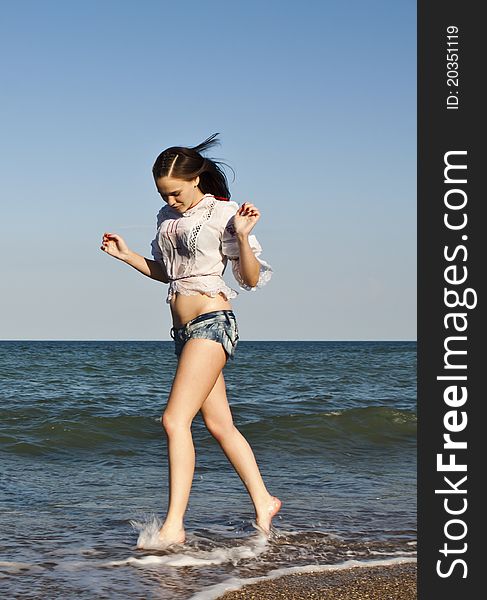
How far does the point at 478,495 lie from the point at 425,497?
0.20 m

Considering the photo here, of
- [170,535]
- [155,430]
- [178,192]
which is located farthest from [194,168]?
[155,430]

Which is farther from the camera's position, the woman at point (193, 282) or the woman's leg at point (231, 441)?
the woman's leg at point (231, 441)

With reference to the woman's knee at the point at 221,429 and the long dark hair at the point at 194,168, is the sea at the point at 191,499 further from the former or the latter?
the long dark hair at the point at 194,168

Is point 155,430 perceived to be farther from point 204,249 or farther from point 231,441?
point 204,249

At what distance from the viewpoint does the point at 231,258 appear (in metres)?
4.45

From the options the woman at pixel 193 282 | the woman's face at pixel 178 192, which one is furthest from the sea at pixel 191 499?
the woman's face at pixel 178 192

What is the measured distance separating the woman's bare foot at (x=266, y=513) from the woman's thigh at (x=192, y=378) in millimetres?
658

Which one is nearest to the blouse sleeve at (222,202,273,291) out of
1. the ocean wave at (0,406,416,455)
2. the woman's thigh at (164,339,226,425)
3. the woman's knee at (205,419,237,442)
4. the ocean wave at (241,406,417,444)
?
the woman's thigh at (164,339,226,425)

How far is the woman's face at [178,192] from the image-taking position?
4.39 metres

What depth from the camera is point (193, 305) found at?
4387 mm

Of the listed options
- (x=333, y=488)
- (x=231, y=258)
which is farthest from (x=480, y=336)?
(x=333, y=488)

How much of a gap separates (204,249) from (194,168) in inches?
15.8

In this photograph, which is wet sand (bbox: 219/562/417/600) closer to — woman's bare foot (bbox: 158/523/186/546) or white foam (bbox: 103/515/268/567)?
white foam (bbox: 103/515/268/567)

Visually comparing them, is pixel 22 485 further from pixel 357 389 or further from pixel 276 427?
pixel 357 389
